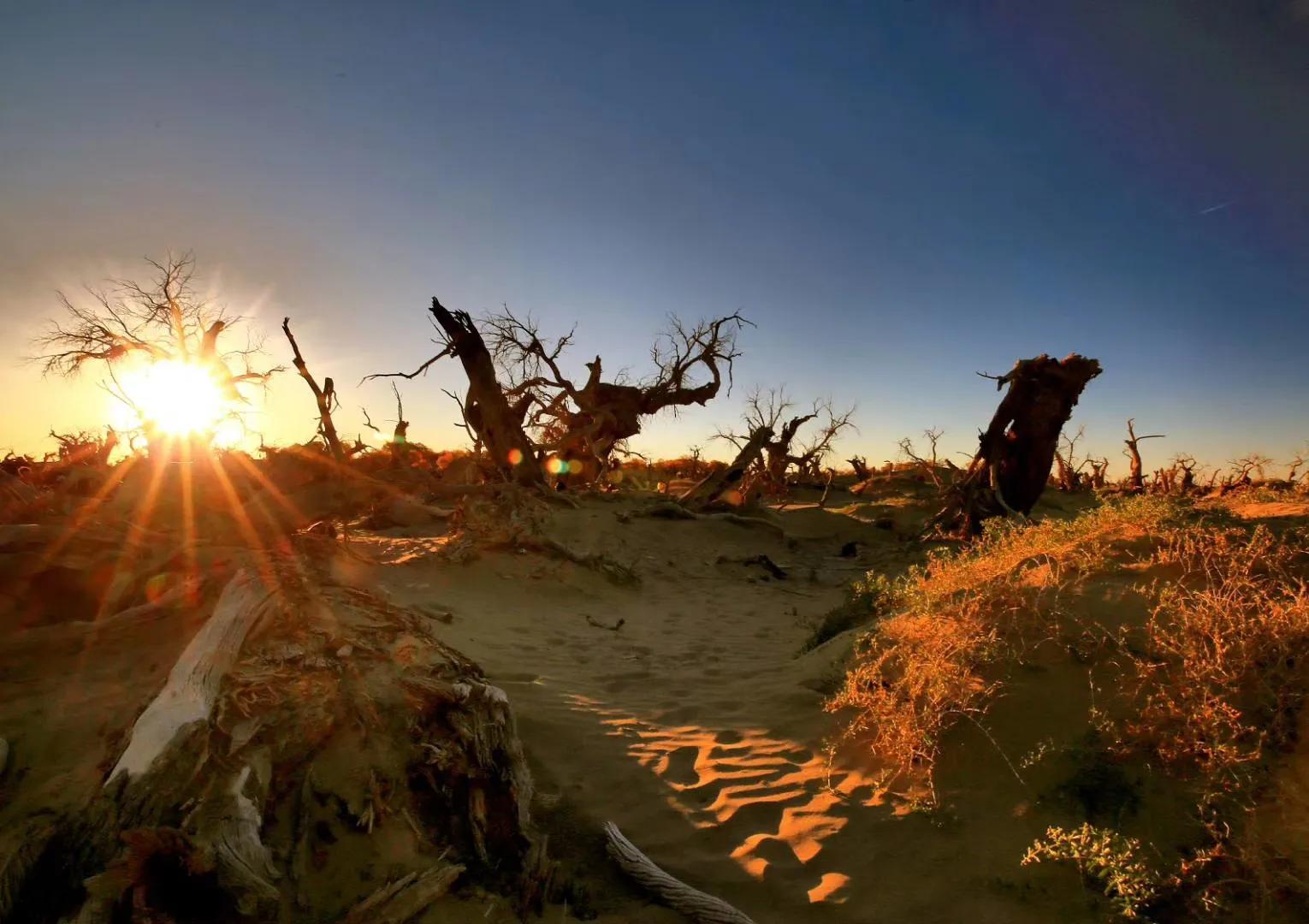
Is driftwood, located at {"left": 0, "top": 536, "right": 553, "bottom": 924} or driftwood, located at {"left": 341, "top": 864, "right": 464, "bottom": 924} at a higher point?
Result: driftwood, located at {"left": 0, "top": 536, "right": 553, "bottom": 924}

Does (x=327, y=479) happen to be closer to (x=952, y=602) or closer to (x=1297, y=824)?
(x=952, y=602)

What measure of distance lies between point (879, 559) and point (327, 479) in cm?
1247

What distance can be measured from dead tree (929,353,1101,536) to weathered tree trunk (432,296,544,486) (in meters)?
8.84

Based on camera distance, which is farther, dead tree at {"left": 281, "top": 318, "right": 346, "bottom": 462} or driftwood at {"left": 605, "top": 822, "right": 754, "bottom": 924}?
dead tree at {"left": 281, "top": 318, "right": 346, "bottom": 462}

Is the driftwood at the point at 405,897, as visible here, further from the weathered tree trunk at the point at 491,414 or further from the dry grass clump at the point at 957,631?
the weathered tree trunk at the point at 491,414

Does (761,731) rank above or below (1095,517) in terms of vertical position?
below

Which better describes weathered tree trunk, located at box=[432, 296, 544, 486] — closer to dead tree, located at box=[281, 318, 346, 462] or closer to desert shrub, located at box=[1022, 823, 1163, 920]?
dead tree, located at box=[281, 318, 346, 462]

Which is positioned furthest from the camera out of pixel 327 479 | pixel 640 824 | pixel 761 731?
pixel 327 479

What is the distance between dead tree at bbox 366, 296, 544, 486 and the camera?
1348 cm

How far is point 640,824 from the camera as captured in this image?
333 cm

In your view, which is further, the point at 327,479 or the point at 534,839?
the point at 327,479

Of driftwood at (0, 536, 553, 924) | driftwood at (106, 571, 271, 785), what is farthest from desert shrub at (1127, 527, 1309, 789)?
driftwood at (106, 571, 271, 785)

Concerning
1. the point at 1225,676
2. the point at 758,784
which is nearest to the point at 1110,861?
the point at 1225,676

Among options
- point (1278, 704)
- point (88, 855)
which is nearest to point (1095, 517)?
point (1278, 704)
